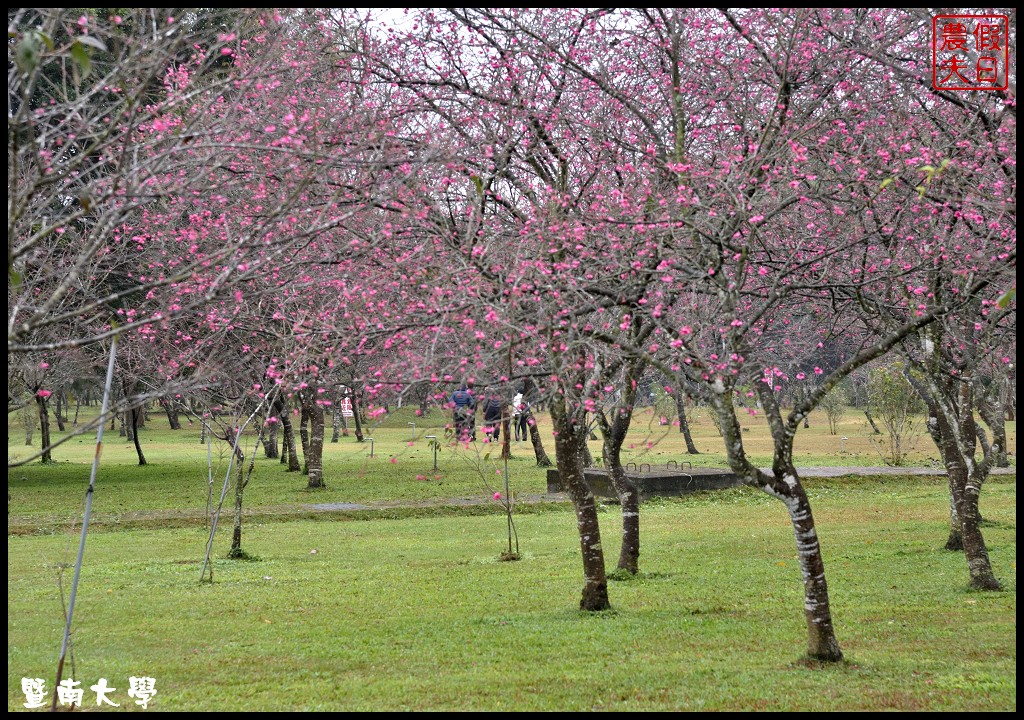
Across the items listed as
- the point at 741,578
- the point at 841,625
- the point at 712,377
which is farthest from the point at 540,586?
the point at 712,377

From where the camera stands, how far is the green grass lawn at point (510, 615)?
7.29m

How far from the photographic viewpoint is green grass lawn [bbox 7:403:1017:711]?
729 centimetres

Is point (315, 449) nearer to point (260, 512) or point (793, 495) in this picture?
point (260, 512)

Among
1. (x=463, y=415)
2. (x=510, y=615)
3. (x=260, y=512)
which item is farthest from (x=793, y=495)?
(x=260, y=512)

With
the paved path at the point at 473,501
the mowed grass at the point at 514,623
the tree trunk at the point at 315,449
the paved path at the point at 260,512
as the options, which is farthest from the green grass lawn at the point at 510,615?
the tree trunk at the point at 315,449

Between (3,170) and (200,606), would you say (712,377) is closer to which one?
(3,170)

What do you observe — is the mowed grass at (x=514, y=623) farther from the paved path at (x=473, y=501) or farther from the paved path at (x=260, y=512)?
the paved path at (x=473, y=501)

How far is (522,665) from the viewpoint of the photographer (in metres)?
8.20

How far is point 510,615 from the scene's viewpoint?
1053cm

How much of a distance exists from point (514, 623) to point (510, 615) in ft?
1.55

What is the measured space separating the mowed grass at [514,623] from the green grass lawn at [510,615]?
1.4 inches

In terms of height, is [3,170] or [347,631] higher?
[3,170]

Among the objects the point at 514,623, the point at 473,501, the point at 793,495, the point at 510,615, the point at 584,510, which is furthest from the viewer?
the point at 473,501

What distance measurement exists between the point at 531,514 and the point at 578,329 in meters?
12.2
